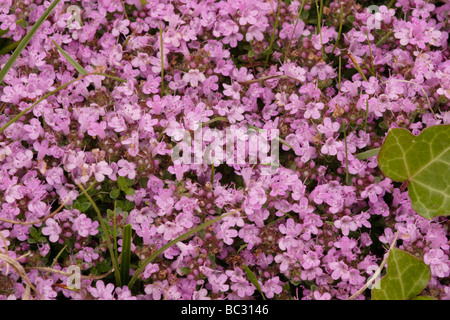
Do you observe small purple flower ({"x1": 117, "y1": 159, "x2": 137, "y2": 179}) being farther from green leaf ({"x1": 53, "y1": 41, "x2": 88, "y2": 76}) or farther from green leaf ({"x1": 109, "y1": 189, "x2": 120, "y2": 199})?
green leaf ({"x1": 53, "y1": 41, "x2": 88, "y2": 76})

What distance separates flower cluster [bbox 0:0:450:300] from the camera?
1842 millimetres

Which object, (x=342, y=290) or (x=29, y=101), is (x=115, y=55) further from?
(x=342, y=290)

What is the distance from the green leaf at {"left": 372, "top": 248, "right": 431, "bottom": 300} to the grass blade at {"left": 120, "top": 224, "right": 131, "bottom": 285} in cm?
93

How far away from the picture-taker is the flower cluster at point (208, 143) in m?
1.84

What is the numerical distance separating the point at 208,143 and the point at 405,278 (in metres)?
0.92

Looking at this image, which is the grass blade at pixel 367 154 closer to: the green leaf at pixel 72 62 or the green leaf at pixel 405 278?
the green leaf at pixel 405 278

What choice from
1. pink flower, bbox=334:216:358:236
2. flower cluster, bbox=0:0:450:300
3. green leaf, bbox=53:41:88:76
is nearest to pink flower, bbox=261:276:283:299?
flower cluster, bbox=0:0:450:300

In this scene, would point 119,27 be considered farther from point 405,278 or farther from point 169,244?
point 405,278

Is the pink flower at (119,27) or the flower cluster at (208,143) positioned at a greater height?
the pink flower at (119,27)

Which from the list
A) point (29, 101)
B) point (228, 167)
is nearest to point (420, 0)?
point (228, 167)

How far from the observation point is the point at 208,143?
1977 millimetres

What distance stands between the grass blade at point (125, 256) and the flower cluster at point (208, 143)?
0.06m

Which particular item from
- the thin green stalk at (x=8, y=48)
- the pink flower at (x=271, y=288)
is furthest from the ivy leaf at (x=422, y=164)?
the thin green stalk at (x=8, y=48)
